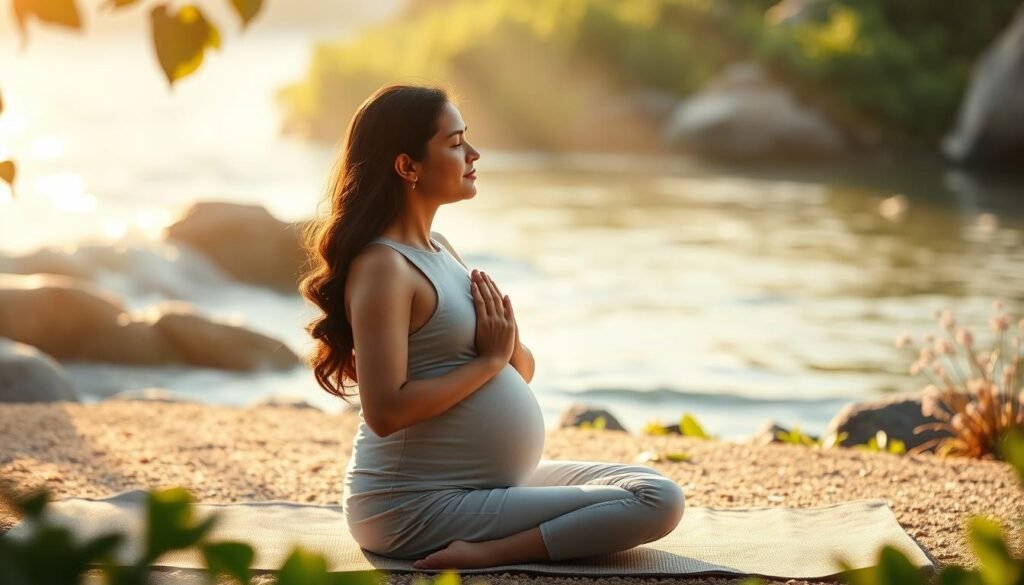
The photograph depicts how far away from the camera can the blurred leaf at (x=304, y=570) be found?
3.75 feet

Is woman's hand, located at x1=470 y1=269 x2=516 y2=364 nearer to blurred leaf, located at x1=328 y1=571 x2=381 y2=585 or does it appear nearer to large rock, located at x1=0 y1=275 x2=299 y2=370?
blurred leaf, located at x1=328 y1=571 x2=381 y2=585

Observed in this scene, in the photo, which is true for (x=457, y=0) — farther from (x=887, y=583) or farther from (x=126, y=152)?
(x=887, y=583)

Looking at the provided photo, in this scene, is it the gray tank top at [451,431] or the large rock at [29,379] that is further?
the large rock at [29,379]

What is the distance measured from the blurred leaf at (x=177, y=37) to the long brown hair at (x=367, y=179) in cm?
151

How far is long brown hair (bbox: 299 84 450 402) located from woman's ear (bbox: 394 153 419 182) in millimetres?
12

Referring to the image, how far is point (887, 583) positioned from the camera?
117 cm

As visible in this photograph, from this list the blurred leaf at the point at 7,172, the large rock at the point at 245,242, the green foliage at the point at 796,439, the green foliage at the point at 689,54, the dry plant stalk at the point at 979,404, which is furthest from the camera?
the green foliage at the point at 689,54

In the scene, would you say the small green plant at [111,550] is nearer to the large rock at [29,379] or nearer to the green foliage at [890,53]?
the large rock at [29,379]

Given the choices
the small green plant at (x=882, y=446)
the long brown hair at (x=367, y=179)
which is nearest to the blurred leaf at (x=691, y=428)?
the small green plant at (x=882, y=446)

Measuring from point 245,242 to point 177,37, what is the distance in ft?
39.9

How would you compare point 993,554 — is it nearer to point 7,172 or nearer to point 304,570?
point 304,570

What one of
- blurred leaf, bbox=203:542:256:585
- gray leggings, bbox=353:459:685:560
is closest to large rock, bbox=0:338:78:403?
gray leggings, bbox=353:459:685:560

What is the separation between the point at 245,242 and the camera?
535 inches

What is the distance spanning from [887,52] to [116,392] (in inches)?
809
